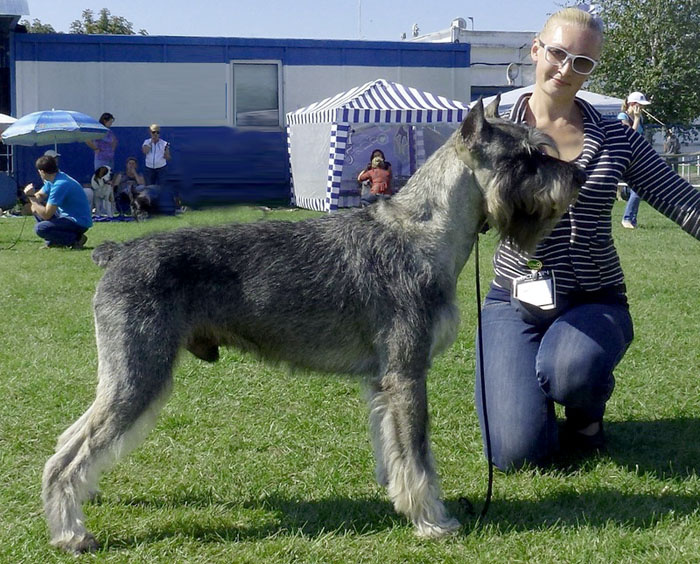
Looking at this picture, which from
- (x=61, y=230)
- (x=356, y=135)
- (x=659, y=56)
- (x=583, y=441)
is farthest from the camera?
(x=659, y=56)

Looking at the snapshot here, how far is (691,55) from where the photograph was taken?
2950 cm

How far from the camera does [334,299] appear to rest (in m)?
3.57

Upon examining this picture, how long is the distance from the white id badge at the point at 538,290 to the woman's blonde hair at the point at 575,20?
1.25 meters

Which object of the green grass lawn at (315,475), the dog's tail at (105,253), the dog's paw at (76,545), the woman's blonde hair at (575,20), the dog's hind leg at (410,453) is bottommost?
the green grass lawn at (315,475)

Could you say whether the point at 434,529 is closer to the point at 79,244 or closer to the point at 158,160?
the point at 158,160

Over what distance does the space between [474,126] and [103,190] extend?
53.8ft

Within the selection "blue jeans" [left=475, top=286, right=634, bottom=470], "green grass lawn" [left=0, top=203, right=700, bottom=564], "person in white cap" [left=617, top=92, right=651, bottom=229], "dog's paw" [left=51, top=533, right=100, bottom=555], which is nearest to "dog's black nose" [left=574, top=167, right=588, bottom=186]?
"blue jeans" [left=475, top=286, right=634, bottom=470]

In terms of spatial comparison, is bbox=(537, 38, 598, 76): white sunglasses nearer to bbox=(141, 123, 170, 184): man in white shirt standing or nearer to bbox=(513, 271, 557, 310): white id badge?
bbox=(513, 271, 557, 310): white id badge

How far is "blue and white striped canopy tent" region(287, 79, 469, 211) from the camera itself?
18.0 meters

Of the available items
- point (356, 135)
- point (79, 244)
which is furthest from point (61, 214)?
point (356, 135)

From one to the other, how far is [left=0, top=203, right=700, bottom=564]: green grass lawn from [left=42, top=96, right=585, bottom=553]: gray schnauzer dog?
0.21m

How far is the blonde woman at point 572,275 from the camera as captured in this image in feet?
13.4

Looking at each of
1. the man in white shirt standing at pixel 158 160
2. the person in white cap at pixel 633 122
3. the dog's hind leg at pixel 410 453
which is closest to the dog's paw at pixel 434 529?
the dog's hind leg at pixel 410 453

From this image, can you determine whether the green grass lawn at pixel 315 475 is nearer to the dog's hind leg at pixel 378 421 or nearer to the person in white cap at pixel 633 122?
the dog's hind leg at pixel 378 421
